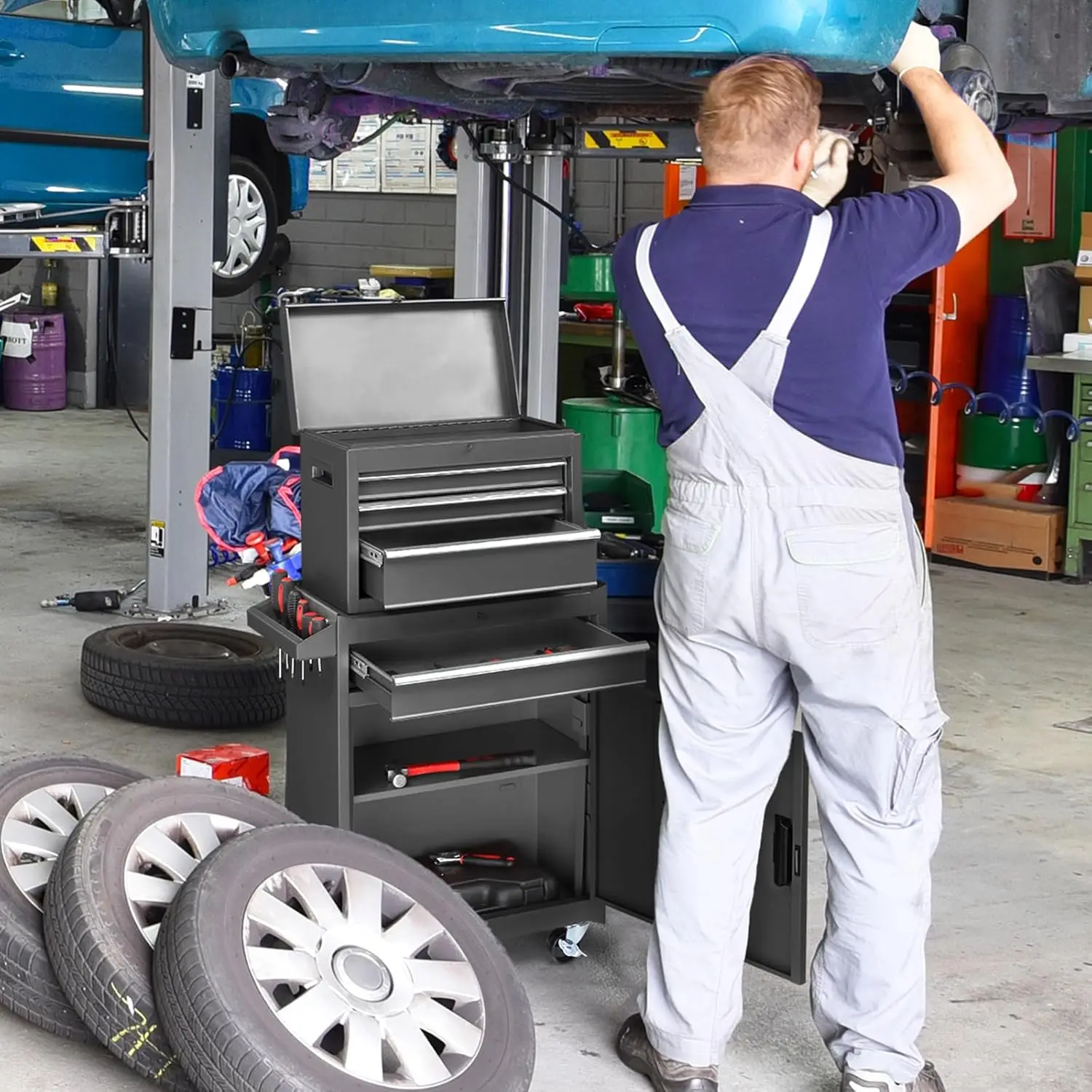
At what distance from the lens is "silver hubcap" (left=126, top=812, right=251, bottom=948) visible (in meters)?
2.46

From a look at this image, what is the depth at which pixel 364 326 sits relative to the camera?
2.77 meters

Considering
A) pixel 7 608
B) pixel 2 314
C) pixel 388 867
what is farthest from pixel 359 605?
pixel 2 314

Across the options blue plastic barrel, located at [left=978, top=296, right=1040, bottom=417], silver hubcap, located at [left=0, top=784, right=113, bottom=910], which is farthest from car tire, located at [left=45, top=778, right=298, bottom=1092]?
blue plastic barrel, located at [left=978, top=296, right=1040, bottom=417]

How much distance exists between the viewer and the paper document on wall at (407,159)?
9766 mm

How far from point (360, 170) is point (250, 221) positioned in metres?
2.51

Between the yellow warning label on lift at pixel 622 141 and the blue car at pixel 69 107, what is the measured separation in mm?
2276

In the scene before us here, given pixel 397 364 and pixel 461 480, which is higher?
pixel 397 364

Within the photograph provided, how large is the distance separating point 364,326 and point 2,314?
28.0 ft

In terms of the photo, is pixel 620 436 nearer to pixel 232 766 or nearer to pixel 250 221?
pixel 250 221

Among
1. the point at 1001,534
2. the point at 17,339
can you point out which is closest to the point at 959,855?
the point at 1001,534

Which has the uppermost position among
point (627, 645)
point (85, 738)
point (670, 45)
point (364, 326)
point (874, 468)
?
point (670, 45)

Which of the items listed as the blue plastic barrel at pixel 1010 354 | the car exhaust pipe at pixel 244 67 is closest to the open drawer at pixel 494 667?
the car exhaust pipe at pixel 244 67

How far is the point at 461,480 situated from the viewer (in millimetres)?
2605

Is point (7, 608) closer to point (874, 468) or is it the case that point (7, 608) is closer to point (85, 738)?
point (85, 738)
